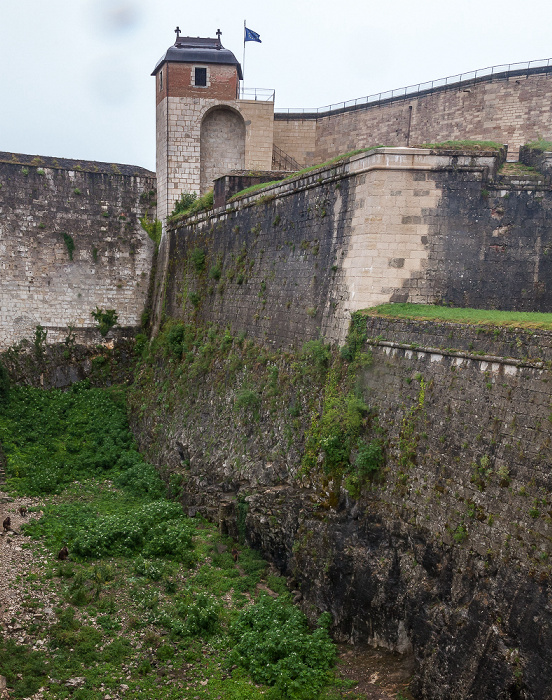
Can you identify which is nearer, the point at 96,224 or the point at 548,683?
the point at 548,683

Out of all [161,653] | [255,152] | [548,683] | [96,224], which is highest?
[255,152]

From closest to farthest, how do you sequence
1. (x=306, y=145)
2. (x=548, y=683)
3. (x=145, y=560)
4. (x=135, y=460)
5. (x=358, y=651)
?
(x=548, y=683)
(x=358, y=651)
(x=145, y=560)
(x=135, y=460)
(x=306, y=145)

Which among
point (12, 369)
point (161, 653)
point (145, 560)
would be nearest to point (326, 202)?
point (145, 560)

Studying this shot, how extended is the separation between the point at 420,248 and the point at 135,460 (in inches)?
444

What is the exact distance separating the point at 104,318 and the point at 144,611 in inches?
554

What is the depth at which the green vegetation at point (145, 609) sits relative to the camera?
10023 mm

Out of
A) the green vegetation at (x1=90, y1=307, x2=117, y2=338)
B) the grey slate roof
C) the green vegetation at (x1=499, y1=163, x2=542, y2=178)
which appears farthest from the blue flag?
the green vegetation at (x1=499, y1=163, x2=542, y2=178)

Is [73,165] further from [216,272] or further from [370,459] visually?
[370,459]

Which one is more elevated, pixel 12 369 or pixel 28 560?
pixel 12 369

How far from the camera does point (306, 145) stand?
25203mm

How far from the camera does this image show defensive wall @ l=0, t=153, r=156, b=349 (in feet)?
74.9

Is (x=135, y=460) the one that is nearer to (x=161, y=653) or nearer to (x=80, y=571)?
(x=80, y=571)

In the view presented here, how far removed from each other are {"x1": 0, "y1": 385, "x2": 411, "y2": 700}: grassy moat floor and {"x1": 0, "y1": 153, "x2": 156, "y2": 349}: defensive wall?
7.07 m

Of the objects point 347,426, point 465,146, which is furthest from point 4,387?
point 465,146
